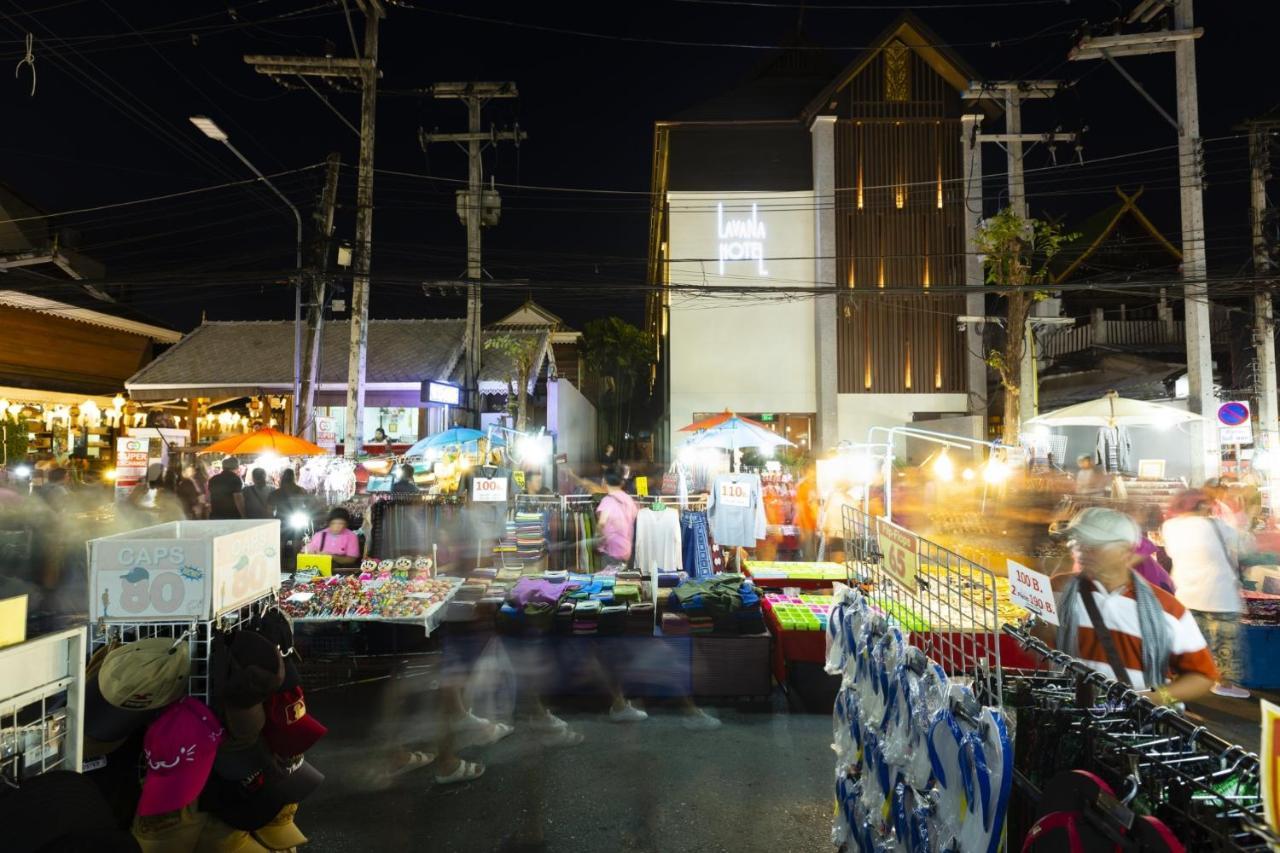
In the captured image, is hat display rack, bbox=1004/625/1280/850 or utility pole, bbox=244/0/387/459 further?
utility pole, bbox=244/0/387/459

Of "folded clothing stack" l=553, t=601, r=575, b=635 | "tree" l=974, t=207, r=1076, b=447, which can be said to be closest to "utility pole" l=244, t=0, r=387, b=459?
"folded clothing stack" l=553, t=601, r=575, b=635

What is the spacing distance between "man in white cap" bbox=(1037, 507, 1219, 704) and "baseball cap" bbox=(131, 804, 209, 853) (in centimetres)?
370

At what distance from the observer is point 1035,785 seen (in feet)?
6.79

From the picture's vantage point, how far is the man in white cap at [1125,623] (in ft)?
9.03

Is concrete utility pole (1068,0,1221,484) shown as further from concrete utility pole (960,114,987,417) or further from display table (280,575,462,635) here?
display table (280,575,462,635)

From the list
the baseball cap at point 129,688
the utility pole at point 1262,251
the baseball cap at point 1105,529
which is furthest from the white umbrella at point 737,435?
the utility pole at point 1262,251

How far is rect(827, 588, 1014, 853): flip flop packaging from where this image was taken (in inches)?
74.5

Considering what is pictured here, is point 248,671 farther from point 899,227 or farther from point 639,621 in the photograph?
point 899,227

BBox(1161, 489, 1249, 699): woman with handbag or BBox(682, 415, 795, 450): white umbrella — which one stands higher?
BBox(682, 415, 795, 450): white umbrella

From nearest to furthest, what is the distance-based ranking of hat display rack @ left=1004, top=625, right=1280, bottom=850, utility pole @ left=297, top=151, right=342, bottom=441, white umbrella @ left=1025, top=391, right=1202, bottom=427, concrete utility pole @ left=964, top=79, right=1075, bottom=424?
hat display rack @ left=1004, top=625, right=1280, bottom=850 < white umbrella @ left=1025, top=391, right=1202, bottom=427 < utility pole @ left=297, top=151, right=342, bottom=441 < concrete utility pole @ left=964, top=79, right=1075, bottom=424

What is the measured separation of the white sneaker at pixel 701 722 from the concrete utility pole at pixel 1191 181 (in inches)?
494

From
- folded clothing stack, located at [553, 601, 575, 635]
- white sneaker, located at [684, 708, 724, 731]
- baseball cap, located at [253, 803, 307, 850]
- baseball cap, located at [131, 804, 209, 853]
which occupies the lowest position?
white sneaker, located at [684, 708, 724, 731]

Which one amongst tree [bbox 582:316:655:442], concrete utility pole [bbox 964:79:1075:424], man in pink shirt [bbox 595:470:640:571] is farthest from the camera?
tree [bbox 582:316:655:442]

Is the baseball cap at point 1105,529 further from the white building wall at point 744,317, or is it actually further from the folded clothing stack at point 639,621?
the white building wall at point 744,317
